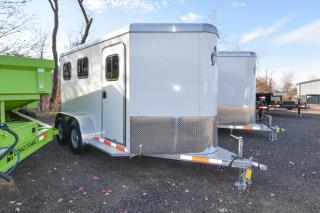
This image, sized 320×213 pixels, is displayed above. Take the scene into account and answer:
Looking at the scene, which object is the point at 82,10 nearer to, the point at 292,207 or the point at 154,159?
the point at 154,159

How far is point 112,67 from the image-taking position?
5.08m

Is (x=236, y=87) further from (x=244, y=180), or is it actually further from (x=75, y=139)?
(x=75, y=139)

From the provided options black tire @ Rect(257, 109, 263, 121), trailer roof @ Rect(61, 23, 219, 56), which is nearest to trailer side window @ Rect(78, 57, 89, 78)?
trailer roof @ Rect(61, 23, 219, 56)

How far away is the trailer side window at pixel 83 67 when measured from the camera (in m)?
6.02

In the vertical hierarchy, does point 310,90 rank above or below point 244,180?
above

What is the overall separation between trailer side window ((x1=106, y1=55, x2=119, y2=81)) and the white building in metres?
37.5

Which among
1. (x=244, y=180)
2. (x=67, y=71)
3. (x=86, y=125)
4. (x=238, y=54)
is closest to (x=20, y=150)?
(x=86, y=125)

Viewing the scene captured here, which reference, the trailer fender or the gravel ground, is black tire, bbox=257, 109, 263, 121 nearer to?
the gravel ground

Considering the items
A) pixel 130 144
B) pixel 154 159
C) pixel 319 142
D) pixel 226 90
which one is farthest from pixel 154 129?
pixel 319 142

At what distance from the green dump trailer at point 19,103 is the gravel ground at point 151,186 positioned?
594mm

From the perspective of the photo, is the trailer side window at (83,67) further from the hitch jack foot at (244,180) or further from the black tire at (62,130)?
the hitch jack foot at (244,180)

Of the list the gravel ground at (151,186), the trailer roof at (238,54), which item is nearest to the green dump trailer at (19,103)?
the gravel ground at (151,186)

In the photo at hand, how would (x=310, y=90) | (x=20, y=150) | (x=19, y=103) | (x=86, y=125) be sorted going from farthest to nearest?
(x=310, y=90) → (x=86, y=125) → (x=19, y=103) → (x=20, y=150)

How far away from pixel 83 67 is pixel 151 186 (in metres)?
3.39
